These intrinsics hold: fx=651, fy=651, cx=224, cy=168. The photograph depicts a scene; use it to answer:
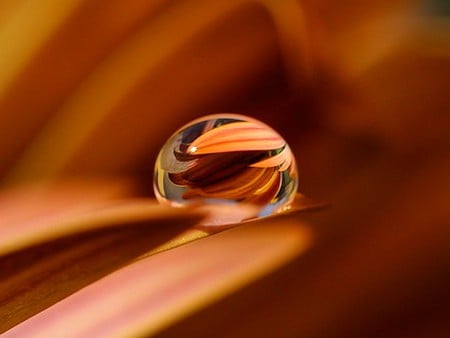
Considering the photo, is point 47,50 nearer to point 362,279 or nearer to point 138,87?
point 138,87

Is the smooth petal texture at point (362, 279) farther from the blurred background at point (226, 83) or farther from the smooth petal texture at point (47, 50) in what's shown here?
the smooth petal texture at point (47, 50)

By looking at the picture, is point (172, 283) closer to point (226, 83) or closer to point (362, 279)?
point (362, 279)

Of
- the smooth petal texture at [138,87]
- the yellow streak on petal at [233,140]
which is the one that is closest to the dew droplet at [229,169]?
the yellow streak on petal at [233,140]

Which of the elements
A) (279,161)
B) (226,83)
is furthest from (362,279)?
(226,83)

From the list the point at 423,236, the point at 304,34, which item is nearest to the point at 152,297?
the point at 423,236

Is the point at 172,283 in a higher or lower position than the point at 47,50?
lower

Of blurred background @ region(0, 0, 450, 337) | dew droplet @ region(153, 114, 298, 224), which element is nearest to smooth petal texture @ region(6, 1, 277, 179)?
blurred background @ region(0, 0, 450, 337)

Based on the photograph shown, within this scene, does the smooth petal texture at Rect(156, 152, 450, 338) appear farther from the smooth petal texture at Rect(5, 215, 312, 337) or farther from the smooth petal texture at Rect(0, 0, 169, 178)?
the smooth petal texture at Rect(0, 0, 169, 178)

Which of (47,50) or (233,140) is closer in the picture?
(233,140)
